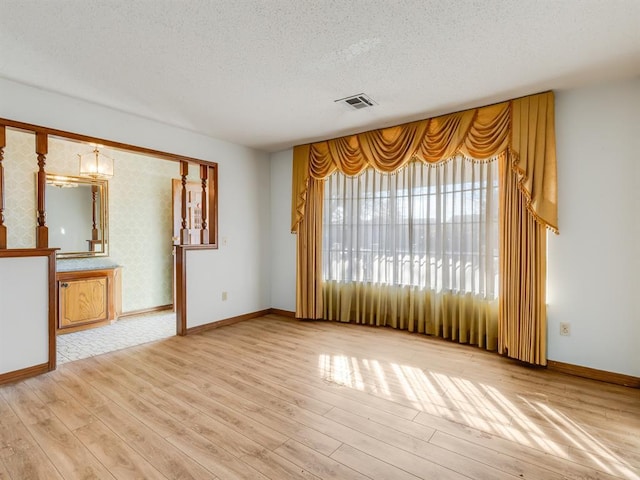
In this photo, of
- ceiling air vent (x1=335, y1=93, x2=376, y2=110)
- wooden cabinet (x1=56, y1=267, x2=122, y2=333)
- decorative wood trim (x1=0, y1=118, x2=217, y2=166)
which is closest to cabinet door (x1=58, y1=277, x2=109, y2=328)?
wooden cabinet (x1=56, y1=267, x2=122, y2=333)

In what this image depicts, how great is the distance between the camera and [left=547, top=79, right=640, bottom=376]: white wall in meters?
2.59

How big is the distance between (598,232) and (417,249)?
1634 millimetres

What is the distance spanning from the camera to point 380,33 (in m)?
2.07

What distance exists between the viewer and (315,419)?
2102 millimetres

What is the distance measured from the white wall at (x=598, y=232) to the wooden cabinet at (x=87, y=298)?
5156 millimetres

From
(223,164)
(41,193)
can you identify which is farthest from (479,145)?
(41,193)

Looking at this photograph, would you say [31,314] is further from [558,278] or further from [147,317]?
[558,278]

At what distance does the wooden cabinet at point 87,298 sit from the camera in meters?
4.02

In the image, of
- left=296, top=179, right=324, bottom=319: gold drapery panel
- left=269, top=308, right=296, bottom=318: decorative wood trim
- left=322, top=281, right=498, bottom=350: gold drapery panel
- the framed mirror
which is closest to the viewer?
left=322, top=281, right=498, bottom=350: gold drapery panel

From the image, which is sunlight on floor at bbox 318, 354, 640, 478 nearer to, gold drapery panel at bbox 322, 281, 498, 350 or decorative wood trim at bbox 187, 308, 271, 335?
gold drapery panel at bbox 322, 281, 498, 350

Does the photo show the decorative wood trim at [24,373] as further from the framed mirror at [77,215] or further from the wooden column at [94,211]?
the wooden column at [94,211]

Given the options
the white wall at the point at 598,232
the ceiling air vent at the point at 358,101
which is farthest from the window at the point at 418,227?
the ceiling air vent at the point at 358,101

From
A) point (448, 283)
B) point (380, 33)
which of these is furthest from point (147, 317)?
point (380, 33)

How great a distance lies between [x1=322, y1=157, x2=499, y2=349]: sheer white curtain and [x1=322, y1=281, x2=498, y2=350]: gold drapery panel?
11mm
